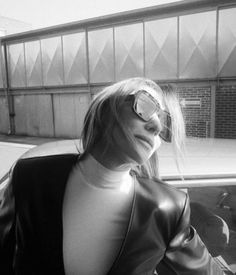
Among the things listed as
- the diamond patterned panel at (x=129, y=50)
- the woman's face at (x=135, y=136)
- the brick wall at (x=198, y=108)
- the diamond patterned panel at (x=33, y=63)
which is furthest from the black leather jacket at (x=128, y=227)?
the diamond patterned panel at (x=33, y=63)

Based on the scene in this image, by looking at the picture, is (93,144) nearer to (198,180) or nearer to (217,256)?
(198,180)

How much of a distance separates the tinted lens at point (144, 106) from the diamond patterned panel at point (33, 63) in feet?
38.2

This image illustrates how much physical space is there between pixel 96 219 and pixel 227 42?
26.8ft

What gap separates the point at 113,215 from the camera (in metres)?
0.78

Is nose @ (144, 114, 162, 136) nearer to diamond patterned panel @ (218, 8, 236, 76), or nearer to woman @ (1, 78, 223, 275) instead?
woman @ (1, 78, 223, 275)

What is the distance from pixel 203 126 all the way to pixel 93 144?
26.6ft

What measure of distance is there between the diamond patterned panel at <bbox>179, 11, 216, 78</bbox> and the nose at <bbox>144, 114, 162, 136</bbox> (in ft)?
26.5

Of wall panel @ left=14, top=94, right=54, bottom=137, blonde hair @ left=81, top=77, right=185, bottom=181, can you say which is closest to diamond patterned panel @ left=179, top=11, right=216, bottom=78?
wall panel @ left=14, top=94, right=54, bottom=137

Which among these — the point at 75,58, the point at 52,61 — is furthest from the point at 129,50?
the point at 52,61

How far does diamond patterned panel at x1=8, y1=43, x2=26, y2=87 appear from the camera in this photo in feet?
40.5

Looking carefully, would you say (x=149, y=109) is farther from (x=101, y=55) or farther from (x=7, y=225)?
(x=101, y=55)

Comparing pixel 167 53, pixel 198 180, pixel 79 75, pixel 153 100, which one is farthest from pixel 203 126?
pixel 153 100

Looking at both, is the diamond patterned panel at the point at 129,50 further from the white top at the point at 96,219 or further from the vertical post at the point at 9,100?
the white top at the point at 96,219

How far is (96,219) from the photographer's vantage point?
78 cm
